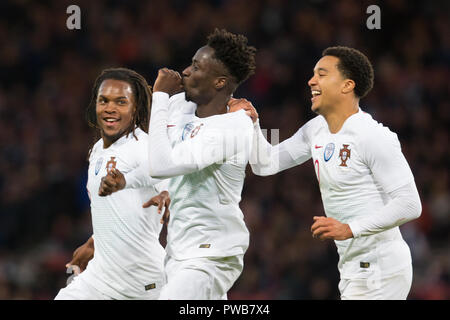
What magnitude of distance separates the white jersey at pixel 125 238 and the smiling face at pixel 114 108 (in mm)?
153

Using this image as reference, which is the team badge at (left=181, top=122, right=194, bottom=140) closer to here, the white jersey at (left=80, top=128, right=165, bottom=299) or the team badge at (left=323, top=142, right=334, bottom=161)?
the white jersey at (left=80, top=128, right=165, bottom=299)

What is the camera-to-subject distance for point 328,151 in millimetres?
4652

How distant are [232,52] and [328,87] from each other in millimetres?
644

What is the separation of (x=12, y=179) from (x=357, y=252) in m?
6.86

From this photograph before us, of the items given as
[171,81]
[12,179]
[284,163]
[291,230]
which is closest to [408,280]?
[284,163]

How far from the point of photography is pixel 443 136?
30.9ft

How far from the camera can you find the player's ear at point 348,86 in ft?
15.6

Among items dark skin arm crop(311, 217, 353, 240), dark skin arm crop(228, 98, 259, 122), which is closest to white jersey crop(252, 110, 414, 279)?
dark skin arm crop(311, 217, 353, 240)

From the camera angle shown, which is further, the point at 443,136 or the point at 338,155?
the point at 443,136

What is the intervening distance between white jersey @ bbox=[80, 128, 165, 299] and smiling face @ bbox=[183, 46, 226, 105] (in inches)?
19.3

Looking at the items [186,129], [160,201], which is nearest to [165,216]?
[160,201]

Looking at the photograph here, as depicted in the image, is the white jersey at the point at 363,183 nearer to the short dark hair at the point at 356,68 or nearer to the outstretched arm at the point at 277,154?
the short dark hair at the point at 356,68

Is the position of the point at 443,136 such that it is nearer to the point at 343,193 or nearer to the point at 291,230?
the point at 291,230
